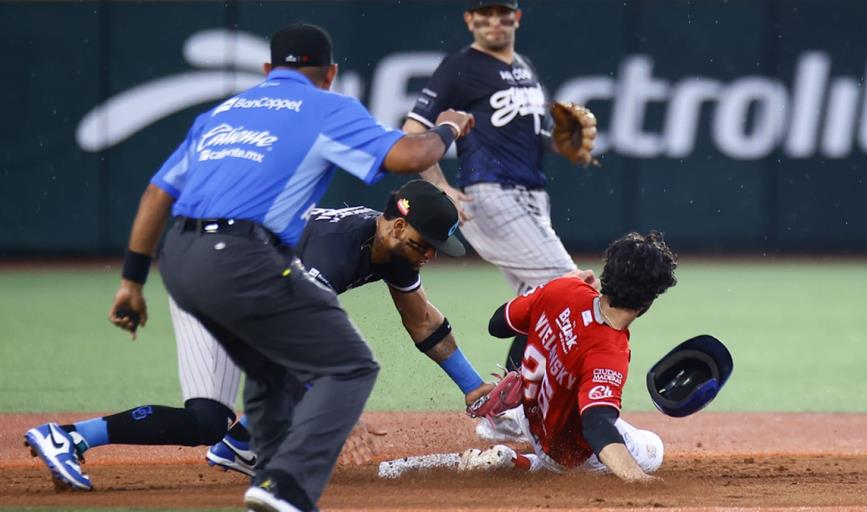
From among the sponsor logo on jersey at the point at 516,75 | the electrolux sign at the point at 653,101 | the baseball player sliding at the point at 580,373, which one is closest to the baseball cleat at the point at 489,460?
the baseball player sliding at the point at 580,373

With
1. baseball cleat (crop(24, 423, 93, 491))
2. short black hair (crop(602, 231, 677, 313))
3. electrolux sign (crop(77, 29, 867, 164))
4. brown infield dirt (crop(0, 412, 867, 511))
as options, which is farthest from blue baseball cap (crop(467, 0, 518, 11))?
electrolux sign (crop(77, 29, 867, 164))

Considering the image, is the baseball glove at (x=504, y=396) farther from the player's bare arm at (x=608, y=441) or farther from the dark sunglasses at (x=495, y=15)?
the dark sunglasses at (x=495, y=15)

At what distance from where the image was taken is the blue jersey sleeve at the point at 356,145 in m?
4.52

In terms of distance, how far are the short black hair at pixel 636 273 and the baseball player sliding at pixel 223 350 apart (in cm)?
62

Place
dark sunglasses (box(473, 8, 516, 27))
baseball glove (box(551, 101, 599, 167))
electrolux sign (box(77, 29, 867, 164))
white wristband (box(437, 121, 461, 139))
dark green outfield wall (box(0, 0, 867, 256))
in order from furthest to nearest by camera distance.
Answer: electrolux sign (box(77, 29, 867, 164)), dark green outfield wall (box(0, 0, 867, 256)), dark sunglasses (box(473, 8, 516, 27)), baseball glove (box(551, 101, 599, 167)), white wristband (box(437, 121, 461, 139))

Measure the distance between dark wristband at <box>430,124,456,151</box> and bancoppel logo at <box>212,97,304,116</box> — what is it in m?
0.54

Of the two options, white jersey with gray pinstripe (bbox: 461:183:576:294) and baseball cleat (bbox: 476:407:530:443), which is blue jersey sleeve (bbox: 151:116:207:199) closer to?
baseball cleat (bbox: 476:407:530:443)

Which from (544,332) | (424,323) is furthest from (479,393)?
(544,332)

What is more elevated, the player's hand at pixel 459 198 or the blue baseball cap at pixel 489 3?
the blue baseball cap at pixel 489 3

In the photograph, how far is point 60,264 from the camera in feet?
49.9

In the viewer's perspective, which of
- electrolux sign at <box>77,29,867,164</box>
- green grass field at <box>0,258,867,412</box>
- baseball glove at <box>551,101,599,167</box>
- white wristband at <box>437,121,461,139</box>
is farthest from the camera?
electrolux sign at <box>77,29,867,164</box>

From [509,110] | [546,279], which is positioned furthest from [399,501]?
[509,110]

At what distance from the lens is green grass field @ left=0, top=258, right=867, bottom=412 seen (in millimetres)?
8164

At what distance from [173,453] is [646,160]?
9862 mm
